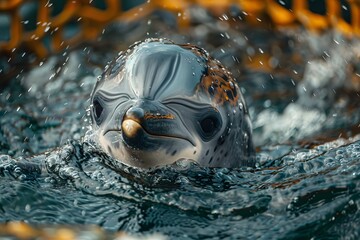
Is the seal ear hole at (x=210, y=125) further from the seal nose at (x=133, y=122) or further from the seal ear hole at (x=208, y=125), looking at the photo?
the seal nose at (x=133, y=122)

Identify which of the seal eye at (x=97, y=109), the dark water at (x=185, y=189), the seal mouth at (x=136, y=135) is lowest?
the dark water at (x=185, y=189)

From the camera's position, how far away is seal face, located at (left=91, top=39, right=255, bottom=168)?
3.16m

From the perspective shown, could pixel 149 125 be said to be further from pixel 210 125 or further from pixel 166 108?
pixel 210 125

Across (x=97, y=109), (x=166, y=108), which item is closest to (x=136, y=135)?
(x=166, y=108)

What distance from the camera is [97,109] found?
3.41 metres

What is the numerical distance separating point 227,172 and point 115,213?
0.57m

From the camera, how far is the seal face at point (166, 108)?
3156 millimetres

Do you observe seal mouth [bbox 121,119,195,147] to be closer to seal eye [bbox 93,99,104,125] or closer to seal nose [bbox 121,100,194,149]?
seal nose [bbox 121,100,194,149]

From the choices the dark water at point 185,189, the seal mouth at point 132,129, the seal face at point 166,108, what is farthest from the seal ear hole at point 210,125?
the seal mouth at point 132,129

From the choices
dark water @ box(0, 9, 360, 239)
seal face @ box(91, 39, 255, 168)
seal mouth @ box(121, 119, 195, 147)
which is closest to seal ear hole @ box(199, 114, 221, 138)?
seal face @ box(91, 39, 255, 168)

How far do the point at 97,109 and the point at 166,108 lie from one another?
1.20ft

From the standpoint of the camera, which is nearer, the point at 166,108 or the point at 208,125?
the point at 166,108

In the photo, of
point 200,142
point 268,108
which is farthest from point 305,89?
point 200,142

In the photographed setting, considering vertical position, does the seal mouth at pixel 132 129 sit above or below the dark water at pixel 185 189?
above
